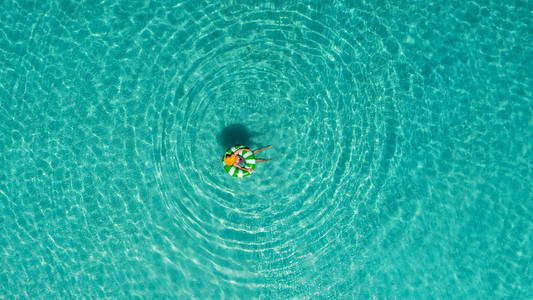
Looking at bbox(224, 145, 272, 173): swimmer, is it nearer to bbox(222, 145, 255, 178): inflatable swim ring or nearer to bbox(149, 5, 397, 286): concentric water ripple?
bbox(222, 145, 255, 178): inflatable swim ring

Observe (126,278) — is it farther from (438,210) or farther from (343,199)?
(438,210)

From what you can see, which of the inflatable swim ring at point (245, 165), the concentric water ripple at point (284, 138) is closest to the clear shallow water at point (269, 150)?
the concentric water ripple at point (284, 138)

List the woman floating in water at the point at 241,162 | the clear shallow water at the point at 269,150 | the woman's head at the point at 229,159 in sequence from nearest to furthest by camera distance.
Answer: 1. the woman's head at the point at 229,159
2. the woman floating in water at the point at 241,162
3. the clear shallow water at the point at 269,150

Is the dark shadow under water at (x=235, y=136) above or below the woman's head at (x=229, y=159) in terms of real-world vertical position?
above

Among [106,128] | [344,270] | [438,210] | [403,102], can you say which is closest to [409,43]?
[403,102]

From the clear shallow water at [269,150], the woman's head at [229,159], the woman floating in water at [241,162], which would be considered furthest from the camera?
the clear shallow water at [269,150]

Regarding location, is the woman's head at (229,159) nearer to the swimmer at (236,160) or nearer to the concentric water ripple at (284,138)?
the swimmer at (236,160)

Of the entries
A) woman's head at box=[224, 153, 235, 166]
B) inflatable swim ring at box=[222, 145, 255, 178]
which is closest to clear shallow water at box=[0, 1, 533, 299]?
inflatable swim ring at box=[222, 145, 255, 178]
